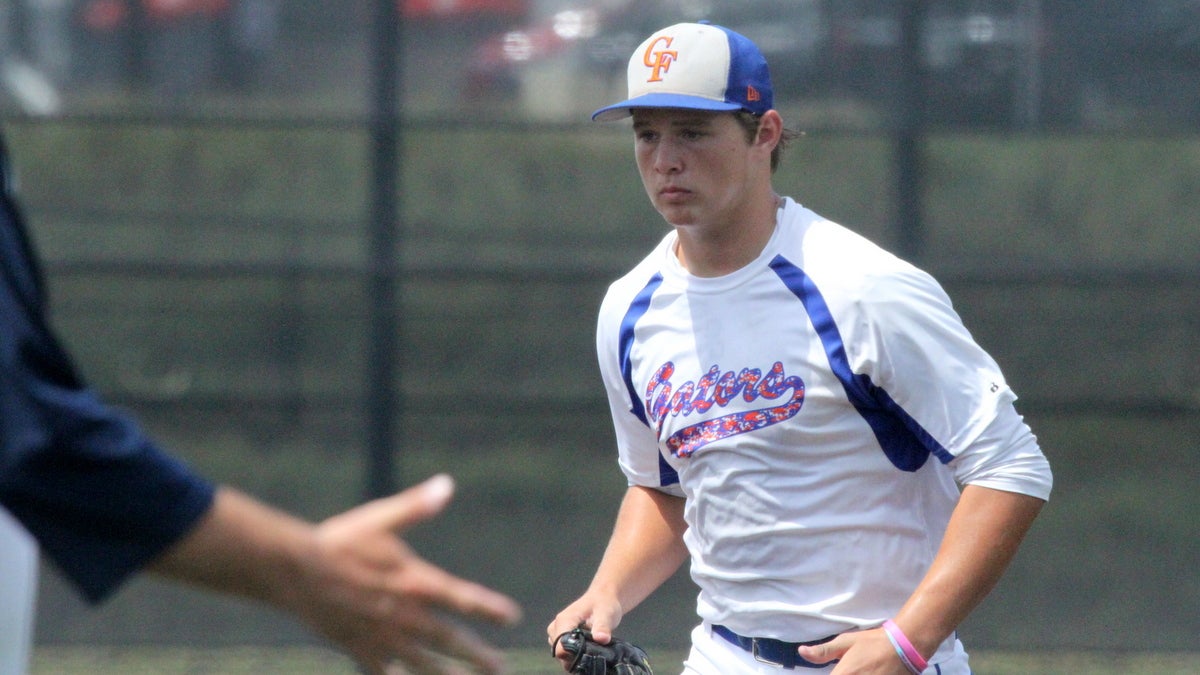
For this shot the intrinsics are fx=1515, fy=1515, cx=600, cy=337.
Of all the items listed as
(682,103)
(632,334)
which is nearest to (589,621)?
Result: (632,334)

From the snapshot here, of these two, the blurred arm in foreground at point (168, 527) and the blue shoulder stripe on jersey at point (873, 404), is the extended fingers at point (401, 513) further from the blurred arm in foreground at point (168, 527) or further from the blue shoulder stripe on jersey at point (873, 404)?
the blue shoulder stripe on jersey at point (873, 404)

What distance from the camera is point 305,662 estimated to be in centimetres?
561

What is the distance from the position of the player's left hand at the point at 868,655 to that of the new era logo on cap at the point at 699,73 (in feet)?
3.40

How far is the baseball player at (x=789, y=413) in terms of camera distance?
2.68 metres

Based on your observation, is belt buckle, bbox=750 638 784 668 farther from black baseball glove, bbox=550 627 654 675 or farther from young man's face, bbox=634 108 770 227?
young man's face, bbox=634 108 770 227

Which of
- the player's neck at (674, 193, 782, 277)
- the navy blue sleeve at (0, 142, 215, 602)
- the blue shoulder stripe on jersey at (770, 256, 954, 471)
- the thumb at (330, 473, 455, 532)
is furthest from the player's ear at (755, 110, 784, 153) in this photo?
the navy blue sleeve at (0, 142, 215, 602)

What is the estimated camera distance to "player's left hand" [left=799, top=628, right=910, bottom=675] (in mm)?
2578

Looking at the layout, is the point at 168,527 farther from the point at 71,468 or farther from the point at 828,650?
the point at 828,650

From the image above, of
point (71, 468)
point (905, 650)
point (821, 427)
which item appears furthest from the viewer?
point (821, 427)

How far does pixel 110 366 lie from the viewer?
5570 millimetres

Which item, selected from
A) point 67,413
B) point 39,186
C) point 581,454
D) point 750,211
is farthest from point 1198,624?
point 67,413

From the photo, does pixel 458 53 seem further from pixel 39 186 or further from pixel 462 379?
pixel 39 186

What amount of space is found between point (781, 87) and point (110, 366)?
2661mm

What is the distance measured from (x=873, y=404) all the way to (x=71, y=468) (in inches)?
64.6
